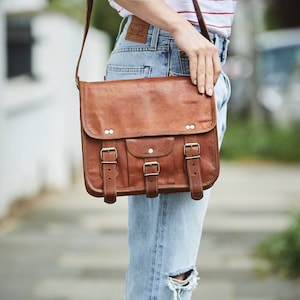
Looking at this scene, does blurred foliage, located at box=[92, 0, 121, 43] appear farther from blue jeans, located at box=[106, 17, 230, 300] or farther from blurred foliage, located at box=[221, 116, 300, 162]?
blue jeans, located at box=[106, 17, 230, 300]

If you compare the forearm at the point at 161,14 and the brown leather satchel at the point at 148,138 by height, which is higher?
the forearm at the point at 161,14

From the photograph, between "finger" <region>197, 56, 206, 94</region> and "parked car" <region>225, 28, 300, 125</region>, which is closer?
"finger" <region>197, 56, 206, 94</region>

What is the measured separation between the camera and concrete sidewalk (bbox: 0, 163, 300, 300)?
4828 millimetres

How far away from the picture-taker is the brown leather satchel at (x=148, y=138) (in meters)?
2.47

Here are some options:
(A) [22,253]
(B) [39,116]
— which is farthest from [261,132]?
(A) [22,253]

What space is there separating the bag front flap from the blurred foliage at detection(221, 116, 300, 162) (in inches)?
359

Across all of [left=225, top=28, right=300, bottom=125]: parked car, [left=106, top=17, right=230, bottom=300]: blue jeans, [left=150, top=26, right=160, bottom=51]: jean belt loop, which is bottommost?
[left=225, top=28, right=300, bottom=125]: parked car

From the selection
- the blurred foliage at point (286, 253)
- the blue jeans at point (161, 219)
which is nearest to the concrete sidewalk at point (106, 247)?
the blurred foliage at point (286, 253)

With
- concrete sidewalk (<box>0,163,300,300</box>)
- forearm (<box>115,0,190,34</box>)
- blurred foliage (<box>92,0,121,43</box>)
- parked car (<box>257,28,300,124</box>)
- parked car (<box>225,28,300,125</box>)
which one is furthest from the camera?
blurred foliage (<box>92,0,121,43</box>)

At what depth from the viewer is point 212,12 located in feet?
8.58

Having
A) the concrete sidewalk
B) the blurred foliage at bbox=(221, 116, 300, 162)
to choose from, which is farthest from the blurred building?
the blurred foliage at bbox=(221, 116, 300, 162)

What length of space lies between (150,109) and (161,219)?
322mm

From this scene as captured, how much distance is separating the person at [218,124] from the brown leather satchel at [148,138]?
0.08 meters

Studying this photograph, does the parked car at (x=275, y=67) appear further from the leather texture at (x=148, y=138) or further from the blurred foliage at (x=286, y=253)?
the leather texture at (x=148, y=138)
